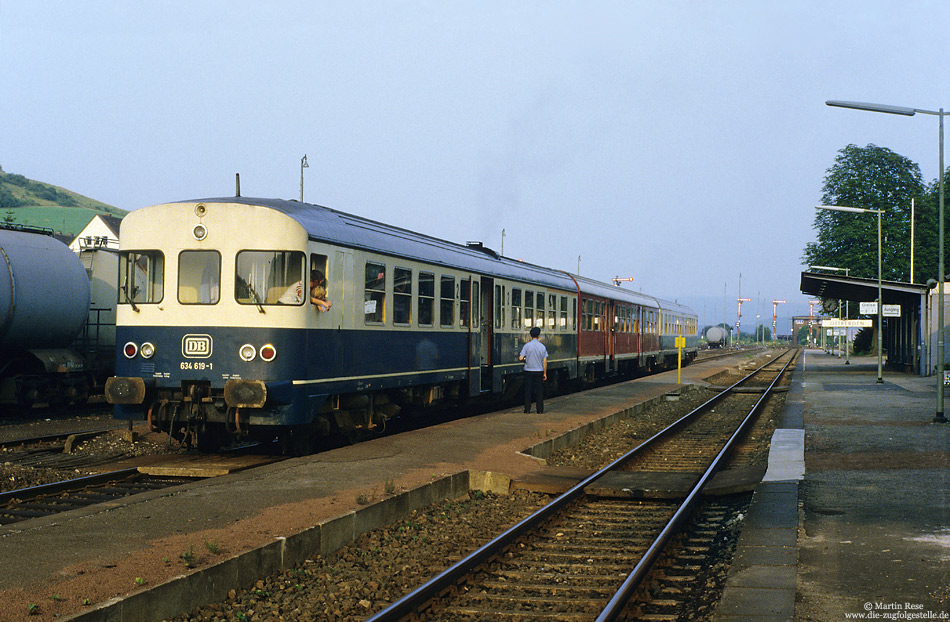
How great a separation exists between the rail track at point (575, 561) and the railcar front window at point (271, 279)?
4.09 m

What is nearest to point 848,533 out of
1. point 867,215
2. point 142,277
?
point 142,277

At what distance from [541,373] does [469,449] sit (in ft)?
16.2

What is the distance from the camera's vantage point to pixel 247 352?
36.0 feet

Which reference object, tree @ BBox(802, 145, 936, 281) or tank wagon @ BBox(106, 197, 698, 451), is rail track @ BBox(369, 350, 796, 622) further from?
tree @ BBox(802, 145, 936, 281)

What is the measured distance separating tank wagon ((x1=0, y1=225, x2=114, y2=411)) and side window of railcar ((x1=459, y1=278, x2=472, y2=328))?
8012 millimetres

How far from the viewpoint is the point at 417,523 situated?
8391mm

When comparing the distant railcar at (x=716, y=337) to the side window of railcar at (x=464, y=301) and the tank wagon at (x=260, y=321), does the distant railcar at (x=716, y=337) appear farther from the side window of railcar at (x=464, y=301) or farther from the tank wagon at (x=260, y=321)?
the tank wagon at (x=260, y=321)

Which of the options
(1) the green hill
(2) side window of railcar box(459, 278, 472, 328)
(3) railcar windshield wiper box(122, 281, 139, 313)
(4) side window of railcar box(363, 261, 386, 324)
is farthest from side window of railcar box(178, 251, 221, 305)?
(1) the green hill

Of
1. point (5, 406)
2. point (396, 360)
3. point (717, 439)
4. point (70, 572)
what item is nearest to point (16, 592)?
point (70, 572)

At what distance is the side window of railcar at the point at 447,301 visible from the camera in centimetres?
1548

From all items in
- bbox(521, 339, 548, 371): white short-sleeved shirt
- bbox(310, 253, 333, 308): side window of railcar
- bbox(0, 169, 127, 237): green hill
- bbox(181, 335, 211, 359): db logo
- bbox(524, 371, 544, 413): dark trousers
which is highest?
bbox(0, 169, 127, 237): green hill

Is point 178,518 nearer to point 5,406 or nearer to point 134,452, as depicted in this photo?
point 134,452

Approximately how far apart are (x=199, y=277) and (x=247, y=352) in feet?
4.06

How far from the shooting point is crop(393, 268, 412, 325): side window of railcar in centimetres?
1360
